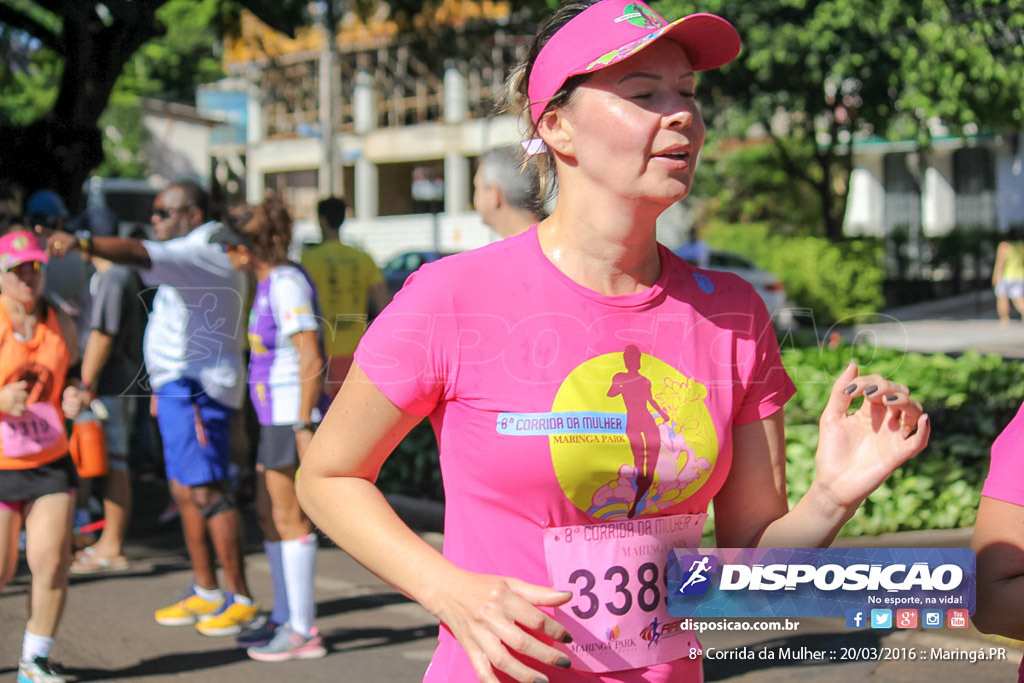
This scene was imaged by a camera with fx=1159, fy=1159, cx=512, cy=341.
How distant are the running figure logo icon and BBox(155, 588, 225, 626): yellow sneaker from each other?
4380 mm

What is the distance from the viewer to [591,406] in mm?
1998

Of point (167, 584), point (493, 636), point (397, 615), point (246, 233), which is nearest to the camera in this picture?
point (493, 636)

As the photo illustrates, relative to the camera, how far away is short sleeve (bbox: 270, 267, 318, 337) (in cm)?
524

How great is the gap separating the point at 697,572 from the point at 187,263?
385cm

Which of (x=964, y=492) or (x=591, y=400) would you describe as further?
(x=964, y=492)

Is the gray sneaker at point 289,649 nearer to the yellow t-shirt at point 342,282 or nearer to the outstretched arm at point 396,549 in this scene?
the yellow t-shirt at point 342,282

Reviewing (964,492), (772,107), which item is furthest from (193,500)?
(772,107)

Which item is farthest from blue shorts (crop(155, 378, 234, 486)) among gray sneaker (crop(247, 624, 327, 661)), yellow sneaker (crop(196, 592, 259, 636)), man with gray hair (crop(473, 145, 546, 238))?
man with gray hair (crop(473, 145, 546, 238))

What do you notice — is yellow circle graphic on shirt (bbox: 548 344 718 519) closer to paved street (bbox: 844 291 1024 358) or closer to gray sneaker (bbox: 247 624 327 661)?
gray sneaker (bbox: 247 624 327 661)

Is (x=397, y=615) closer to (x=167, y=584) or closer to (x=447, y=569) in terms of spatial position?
(x=167, y=584)

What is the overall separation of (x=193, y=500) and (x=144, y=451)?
4.91 meters

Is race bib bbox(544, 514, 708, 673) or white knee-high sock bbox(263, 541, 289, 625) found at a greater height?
race bib bbox(544, 514, 708, 673)

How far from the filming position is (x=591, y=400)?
2.00 meters

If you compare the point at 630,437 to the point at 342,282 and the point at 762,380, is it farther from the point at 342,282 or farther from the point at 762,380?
the point at 342,282
